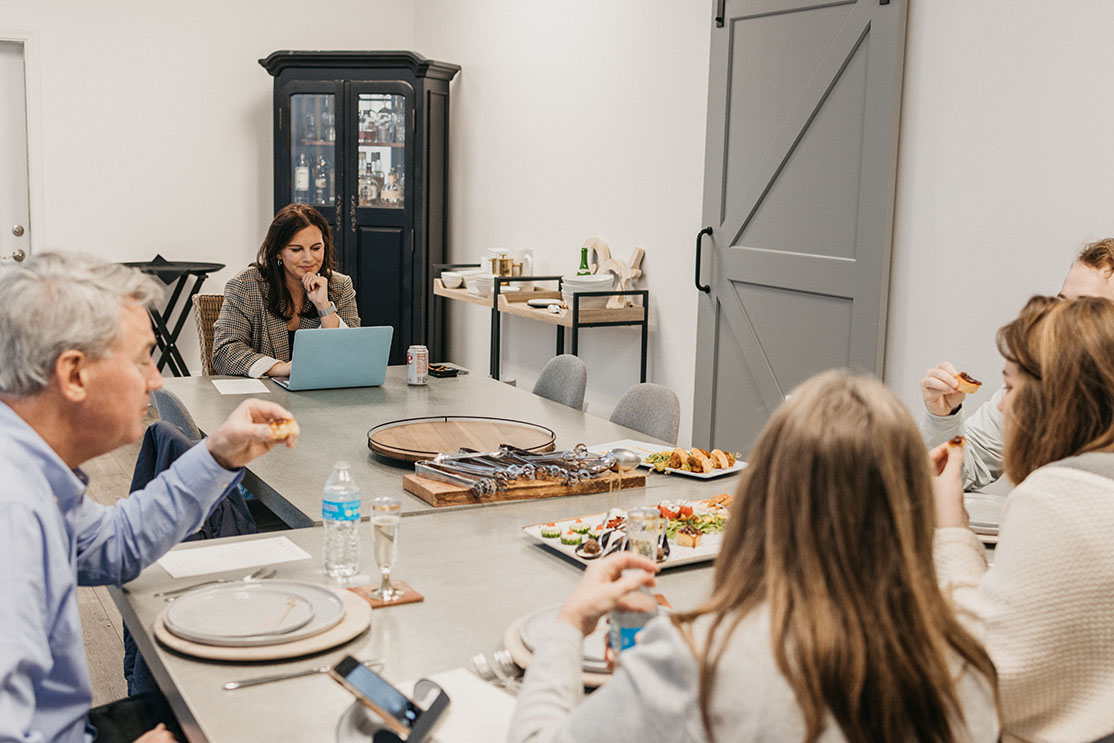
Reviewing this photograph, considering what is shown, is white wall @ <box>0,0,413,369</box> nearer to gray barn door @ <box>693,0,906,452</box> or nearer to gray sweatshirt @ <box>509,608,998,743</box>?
gray barn door @ <box>693,0,906,452</box>

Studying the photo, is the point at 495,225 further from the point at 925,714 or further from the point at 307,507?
the point at 925,714

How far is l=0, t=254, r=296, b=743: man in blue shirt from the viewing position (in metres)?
1.37

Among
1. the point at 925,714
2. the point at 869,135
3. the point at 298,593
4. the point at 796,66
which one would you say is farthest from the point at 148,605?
the point at 796,66

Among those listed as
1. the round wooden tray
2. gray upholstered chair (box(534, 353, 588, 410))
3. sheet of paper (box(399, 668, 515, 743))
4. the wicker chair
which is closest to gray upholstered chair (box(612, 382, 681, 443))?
gray upholstered chair (box(534, 353, 588, 410))

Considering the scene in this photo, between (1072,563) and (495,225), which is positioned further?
(495,225)

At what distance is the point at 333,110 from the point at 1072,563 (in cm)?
633

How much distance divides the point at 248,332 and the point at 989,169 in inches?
106

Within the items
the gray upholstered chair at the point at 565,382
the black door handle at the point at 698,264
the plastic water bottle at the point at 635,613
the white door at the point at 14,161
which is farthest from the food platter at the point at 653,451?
the white door at the point at 14,161

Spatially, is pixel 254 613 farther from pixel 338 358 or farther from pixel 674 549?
pixel 338 358

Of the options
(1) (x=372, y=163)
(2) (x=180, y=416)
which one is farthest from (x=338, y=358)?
(1) (x=372, y=163)

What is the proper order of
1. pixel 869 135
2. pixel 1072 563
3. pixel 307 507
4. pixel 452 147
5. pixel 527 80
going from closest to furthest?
pixel 1072 563 → pixel 307 507 → pixel 869 135 → pixel 527 80 → pixel 452 147

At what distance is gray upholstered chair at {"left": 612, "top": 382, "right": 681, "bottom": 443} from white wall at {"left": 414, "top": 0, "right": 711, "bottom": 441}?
173 centimetres

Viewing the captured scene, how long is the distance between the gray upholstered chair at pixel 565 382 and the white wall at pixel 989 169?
119 cm

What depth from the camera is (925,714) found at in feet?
3.42
